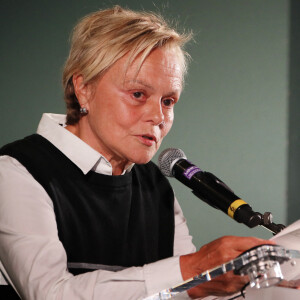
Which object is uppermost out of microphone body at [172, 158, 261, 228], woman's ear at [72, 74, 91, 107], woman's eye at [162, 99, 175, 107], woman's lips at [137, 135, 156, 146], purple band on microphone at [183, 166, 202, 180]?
woman's ear at [72, 74, 91, 107]

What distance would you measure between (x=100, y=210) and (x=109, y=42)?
45 cm

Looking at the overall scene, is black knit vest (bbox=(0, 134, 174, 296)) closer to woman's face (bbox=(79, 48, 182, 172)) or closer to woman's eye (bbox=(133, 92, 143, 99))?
woman's face (bbox=(79, 48, 182, 172))

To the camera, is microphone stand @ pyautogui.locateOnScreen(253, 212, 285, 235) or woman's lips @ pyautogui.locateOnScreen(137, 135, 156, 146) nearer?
microphone stand @ pyautogui.locateOnScreen(253, 212, 285, 235)

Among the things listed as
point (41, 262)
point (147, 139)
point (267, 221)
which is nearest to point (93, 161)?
point (147, 139)

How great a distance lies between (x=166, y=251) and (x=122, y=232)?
0.73ft

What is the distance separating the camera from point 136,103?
1232 mm

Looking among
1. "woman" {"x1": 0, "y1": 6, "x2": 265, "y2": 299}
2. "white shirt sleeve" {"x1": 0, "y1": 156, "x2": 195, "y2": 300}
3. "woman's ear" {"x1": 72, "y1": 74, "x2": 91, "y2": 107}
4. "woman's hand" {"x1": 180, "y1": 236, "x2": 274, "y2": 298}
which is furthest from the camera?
"woman's ear" {"x1": 72, "y1": 74, "x2": 91, "y2": 107}

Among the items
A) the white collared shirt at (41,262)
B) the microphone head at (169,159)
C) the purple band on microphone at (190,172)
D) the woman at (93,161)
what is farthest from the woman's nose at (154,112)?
the white collared shirt at (41,262)

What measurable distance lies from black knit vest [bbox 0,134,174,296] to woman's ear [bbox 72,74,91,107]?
0.15m

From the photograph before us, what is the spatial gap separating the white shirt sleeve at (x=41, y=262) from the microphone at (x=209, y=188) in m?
0.14

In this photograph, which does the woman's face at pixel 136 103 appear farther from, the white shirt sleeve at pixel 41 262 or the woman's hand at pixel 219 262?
the woman's hand at pixel 219 262

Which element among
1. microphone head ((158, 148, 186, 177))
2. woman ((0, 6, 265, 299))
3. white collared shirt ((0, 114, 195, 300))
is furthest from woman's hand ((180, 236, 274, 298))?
microphone head ((158, 148, 186, 177))

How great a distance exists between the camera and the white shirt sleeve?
2.95ft

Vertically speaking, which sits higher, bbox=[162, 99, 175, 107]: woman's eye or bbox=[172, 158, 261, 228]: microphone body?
bbox=[162, 99, 175, 107]: woman's eye
